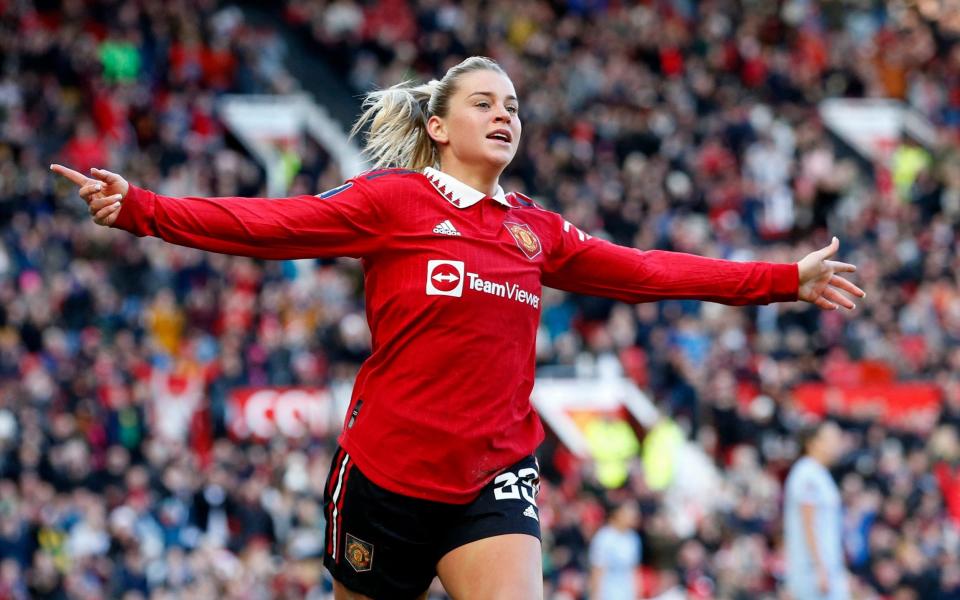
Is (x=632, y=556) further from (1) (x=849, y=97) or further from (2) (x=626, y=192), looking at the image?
(1) (x=849, y=97)

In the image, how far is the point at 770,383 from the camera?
1856cm

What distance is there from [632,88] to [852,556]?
11111 millimetres

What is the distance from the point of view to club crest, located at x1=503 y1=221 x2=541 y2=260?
17.9ft

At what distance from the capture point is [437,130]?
5668 millimetres

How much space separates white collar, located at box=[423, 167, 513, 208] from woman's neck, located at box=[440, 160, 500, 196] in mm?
24

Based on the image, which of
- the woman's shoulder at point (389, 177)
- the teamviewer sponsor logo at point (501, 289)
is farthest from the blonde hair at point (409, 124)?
the teamviewer sponsor logo at point (501, 289)

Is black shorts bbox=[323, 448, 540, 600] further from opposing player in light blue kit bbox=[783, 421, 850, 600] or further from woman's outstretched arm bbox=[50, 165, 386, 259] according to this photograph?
opposing player in light blue kit bbox=[783, 421, 850, 600]

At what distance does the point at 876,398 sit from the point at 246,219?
1573 cm

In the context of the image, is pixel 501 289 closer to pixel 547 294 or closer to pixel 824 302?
pixel 824 302

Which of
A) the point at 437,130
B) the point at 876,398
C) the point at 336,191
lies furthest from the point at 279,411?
the point at 336,191

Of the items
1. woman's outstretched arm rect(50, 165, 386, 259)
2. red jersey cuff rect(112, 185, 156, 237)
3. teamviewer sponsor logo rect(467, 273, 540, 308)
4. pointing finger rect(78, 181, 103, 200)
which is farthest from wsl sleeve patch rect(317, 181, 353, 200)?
pointing finger rect(78, 181, 103, 200)

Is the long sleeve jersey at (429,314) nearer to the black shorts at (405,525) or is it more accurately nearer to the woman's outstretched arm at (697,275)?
the black shorts at (405,525)

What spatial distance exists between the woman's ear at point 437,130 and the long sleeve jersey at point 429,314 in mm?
190

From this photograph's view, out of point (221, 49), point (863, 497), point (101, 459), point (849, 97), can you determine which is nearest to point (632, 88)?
point (849, 97)
